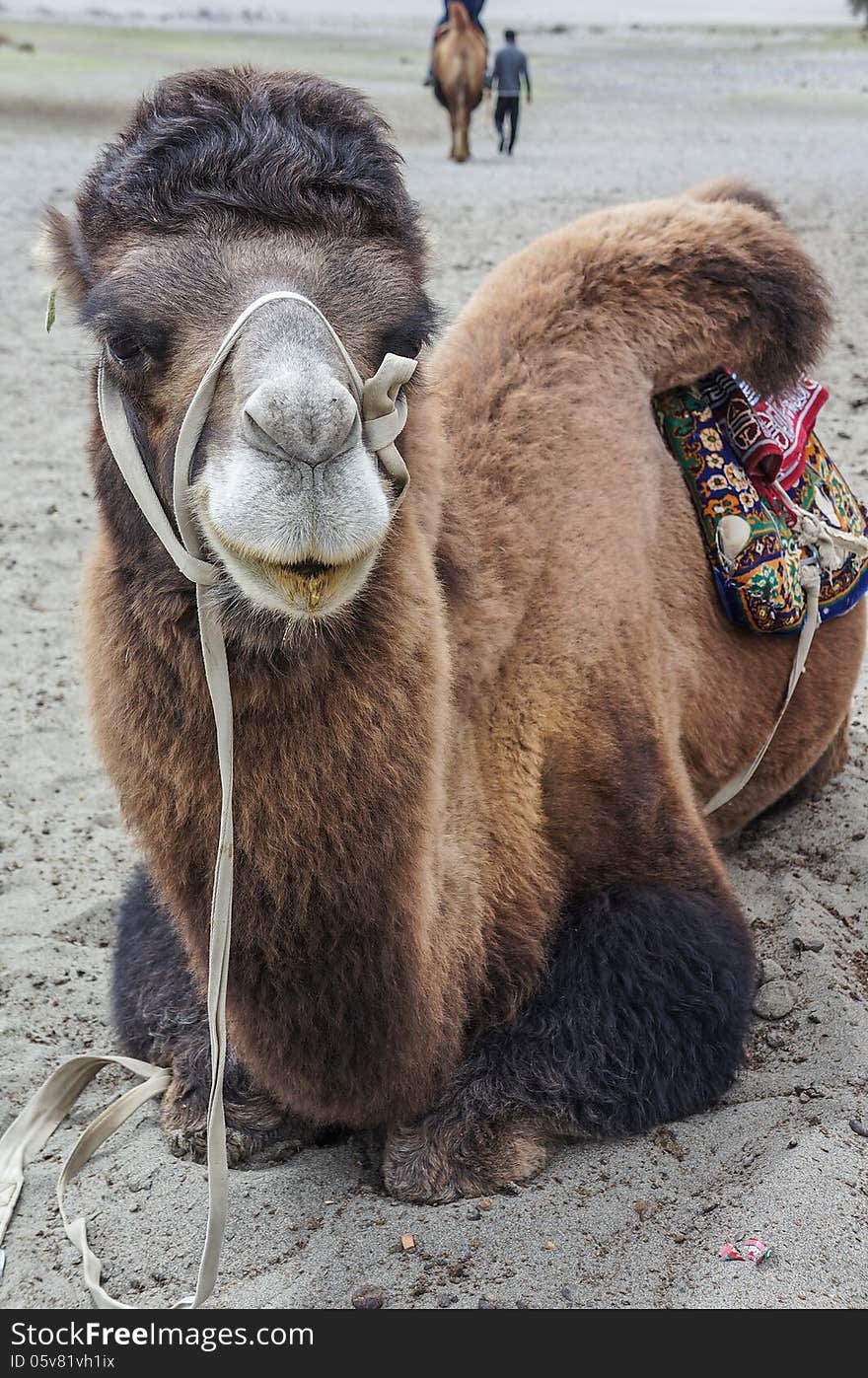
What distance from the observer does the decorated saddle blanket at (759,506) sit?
3.64 metres

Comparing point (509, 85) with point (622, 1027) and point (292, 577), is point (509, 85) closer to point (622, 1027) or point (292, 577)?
point (622, 1027)

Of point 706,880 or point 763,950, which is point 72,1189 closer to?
point 706,880

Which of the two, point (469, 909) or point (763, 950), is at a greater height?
point (469, 909)

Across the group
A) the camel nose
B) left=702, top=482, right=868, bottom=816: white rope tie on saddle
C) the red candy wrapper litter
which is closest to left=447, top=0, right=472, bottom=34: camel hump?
left=702, top=482, right=868, bottom=816: white rope tie on saddle

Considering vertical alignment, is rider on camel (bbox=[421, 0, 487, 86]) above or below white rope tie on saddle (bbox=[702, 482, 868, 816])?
below

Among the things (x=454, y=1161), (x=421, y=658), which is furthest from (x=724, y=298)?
(x=454, y=1161)

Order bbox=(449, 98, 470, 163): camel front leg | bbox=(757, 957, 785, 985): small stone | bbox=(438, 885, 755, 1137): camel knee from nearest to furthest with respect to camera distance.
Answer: bbox=(438, 885, 755, 1137): camel knee → bbox=(757, 957, 785, 985): small stone → bbox=(449, 98, 470, 163): camel front leg

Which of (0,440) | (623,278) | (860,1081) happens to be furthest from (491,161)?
(860,1081)

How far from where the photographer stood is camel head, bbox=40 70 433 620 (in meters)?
2.01

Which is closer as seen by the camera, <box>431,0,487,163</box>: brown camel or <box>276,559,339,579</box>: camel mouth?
<box>276,559,339,579</box>: camel mouth

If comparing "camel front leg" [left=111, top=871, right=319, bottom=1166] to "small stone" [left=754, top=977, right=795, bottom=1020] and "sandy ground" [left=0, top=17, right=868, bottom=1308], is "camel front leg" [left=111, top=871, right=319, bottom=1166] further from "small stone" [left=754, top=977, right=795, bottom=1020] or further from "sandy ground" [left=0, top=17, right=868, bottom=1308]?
"small stone" [left=754, top=977, right=795, bottom=1020]

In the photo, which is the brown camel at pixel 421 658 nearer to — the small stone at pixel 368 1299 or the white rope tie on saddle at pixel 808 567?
the white rope tie on saddle at pixel 808 567

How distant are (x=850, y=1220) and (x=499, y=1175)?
67 centimetres

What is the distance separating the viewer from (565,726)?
310 cm
